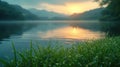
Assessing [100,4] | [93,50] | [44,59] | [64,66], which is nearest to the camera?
[64,66]

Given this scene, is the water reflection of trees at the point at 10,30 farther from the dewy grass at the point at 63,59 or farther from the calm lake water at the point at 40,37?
the dewy grass at the point at 63,59

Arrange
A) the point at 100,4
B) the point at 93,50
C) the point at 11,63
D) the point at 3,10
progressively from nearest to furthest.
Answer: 1. the point at 11,63
2. the point at 93,50
3. the point at 100,4
4. the point at 3,10

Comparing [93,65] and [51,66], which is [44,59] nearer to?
[51,66]

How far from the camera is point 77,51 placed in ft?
51.6

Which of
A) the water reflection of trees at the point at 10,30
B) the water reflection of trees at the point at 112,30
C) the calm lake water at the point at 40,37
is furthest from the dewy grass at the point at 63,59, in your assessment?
the water reflection of trees at the point at 10,30

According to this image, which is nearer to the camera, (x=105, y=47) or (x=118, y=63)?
(x=118, y=63)

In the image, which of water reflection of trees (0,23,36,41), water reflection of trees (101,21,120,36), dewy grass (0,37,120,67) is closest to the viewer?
dewy grass (0,37,120,67)

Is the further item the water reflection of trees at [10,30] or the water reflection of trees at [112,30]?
the water reflection of trees at [10,30]

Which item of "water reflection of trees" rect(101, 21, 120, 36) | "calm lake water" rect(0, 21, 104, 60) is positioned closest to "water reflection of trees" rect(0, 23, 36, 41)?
"calm lake water" rect(0, 21, 104, 60)

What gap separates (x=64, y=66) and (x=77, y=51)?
3.67 metres

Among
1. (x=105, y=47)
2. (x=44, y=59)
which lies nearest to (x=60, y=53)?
(x=44, y=59)

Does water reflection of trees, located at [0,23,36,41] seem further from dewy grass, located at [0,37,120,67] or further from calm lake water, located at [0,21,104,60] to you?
dewy grass, located at [0,37,120,67]

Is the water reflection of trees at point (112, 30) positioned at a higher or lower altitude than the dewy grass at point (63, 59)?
lower

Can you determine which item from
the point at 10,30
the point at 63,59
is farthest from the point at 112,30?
the point at 63,59
